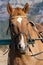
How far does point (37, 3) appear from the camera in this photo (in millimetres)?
14469

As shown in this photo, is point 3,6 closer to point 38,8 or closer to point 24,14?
point 38,8

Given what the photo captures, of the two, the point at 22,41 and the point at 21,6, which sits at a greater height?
the point at 22,41

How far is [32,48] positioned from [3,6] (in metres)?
6.99

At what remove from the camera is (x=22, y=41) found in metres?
7.03

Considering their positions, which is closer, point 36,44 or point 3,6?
point 36,44

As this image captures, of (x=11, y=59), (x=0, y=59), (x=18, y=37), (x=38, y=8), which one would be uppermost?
(x=18, y=37)

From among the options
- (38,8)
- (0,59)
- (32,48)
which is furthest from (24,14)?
(38,8)

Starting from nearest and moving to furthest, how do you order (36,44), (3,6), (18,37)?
(18,37) → (36,44) → (3,6)

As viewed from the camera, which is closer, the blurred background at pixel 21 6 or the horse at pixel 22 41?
the horse at pixel 22 41

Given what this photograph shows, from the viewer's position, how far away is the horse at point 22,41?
7125 millimetres

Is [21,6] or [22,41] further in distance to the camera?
[21,6]

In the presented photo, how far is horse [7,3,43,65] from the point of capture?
23.4ft

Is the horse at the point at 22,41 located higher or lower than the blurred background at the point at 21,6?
higher

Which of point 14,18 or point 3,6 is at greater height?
point 14,18
